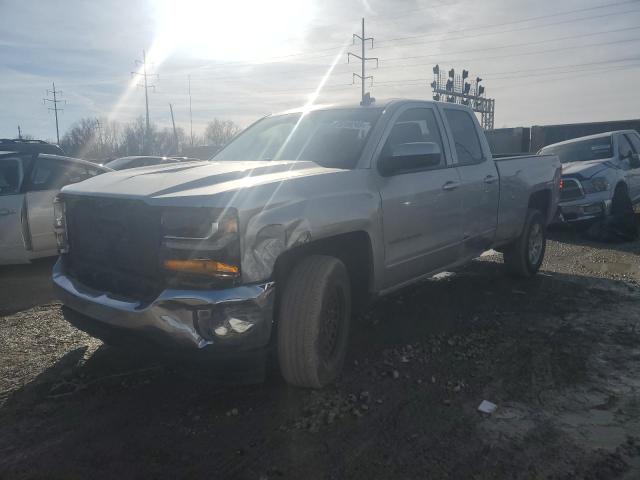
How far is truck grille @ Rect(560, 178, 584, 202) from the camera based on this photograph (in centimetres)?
929

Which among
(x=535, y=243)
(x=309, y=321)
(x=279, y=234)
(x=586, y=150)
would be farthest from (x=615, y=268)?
(x=279, y=234)

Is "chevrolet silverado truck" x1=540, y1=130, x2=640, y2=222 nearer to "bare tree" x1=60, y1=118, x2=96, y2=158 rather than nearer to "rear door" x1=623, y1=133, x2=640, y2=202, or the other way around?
"rear door" x1=623, y1=133, x2=640, y2=202

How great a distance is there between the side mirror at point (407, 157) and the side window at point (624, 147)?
316 inches

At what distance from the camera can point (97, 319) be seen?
10.2 ft

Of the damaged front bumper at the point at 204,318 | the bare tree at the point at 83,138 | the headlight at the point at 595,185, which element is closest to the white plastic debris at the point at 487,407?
the damaged front bumper at the point at 204,318

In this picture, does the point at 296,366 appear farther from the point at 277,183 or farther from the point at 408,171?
the point at 408,171

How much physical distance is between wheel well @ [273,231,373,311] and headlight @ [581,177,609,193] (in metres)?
7.02

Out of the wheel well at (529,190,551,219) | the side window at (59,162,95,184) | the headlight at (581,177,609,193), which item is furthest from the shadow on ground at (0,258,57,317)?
the headlight at (581,177,609,193)

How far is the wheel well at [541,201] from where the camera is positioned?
6488 millimetres

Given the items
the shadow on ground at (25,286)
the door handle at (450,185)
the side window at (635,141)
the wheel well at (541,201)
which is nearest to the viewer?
the door handle at (450,185)

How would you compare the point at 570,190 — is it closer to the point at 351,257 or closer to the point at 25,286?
the point at 351,257

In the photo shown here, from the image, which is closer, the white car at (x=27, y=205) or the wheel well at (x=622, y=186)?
the white car at (x=27, y=205)

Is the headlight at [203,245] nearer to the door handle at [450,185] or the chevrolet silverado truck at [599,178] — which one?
the door handle at [450,185]

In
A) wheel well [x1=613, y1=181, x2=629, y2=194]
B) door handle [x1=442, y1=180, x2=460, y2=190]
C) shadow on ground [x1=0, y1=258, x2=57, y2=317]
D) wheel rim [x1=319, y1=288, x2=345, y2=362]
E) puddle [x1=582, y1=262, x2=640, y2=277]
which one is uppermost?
door handle [x1=442, y1=180, x2=460, y2=190]
